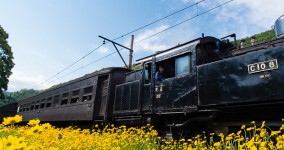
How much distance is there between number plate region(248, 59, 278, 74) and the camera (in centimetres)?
506

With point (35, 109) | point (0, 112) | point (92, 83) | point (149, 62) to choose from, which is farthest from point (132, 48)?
point (0, 112)

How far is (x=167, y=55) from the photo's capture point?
7809 mm

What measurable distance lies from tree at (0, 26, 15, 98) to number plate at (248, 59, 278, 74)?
92.0ft

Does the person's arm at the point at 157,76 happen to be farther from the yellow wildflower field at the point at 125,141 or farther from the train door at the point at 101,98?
the train door at the point at 101,98

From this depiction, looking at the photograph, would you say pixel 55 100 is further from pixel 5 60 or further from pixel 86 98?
pixel 5 60

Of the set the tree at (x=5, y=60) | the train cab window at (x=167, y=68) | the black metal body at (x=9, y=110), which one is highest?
the tree at (x=5, y=60)

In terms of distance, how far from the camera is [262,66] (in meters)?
5.24

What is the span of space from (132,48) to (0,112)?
24472 millimetres

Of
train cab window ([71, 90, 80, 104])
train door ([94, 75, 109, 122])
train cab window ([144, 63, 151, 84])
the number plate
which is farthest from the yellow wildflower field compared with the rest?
train cab window ([71, 90, 80, 104])

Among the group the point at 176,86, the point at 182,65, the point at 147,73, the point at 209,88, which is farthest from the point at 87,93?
the point at 209,88

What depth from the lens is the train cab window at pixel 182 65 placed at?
7.03 meters

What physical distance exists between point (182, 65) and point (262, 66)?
2.39 m

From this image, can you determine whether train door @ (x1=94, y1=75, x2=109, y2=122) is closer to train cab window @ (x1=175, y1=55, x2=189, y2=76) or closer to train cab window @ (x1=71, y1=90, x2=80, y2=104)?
train cab window @ (x1=71, y1=90, x2=80, y2=104)

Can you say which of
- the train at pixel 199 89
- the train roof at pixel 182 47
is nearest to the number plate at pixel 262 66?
the train at pixel 199 89
